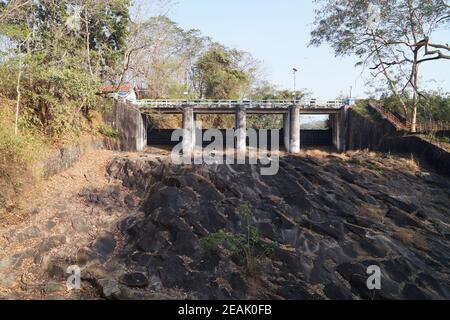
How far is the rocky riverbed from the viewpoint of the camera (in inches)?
375

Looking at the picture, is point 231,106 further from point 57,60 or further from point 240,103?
point 57,60

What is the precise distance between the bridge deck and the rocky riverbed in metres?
11.4

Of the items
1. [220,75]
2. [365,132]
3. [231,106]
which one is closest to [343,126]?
[365,132]

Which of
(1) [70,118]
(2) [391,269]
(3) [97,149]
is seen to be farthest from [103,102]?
(2) [391,269]

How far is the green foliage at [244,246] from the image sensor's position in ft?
33.2

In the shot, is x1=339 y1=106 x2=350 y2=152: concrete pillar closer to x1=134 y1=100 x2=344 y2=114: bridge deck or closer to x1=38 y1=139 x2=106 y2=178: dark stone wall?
x1=134 y1=100 x2=344 y2=114: bridge deck

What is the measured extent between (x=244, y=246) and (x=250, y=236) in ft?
4.09

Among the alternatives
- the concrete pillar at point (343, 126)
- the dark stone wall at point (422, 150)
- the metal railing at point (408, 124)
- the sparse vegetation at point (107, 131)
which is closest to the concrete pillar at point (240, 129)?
the concrete pillar at point (343, 126)

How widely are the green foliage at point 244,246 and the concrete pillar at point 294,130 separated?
59.2 feet

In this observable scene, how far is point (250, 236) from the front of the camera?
1166cm

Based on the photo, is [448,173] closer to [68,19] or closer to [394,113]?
[394,113]

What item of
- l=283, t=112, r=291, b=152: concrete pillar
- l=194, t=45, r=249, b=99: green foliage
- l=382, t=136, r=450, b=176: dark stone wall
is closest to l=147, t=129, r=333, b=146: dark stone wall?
l=283, t=112, r=291, b=152: concrete pillar
